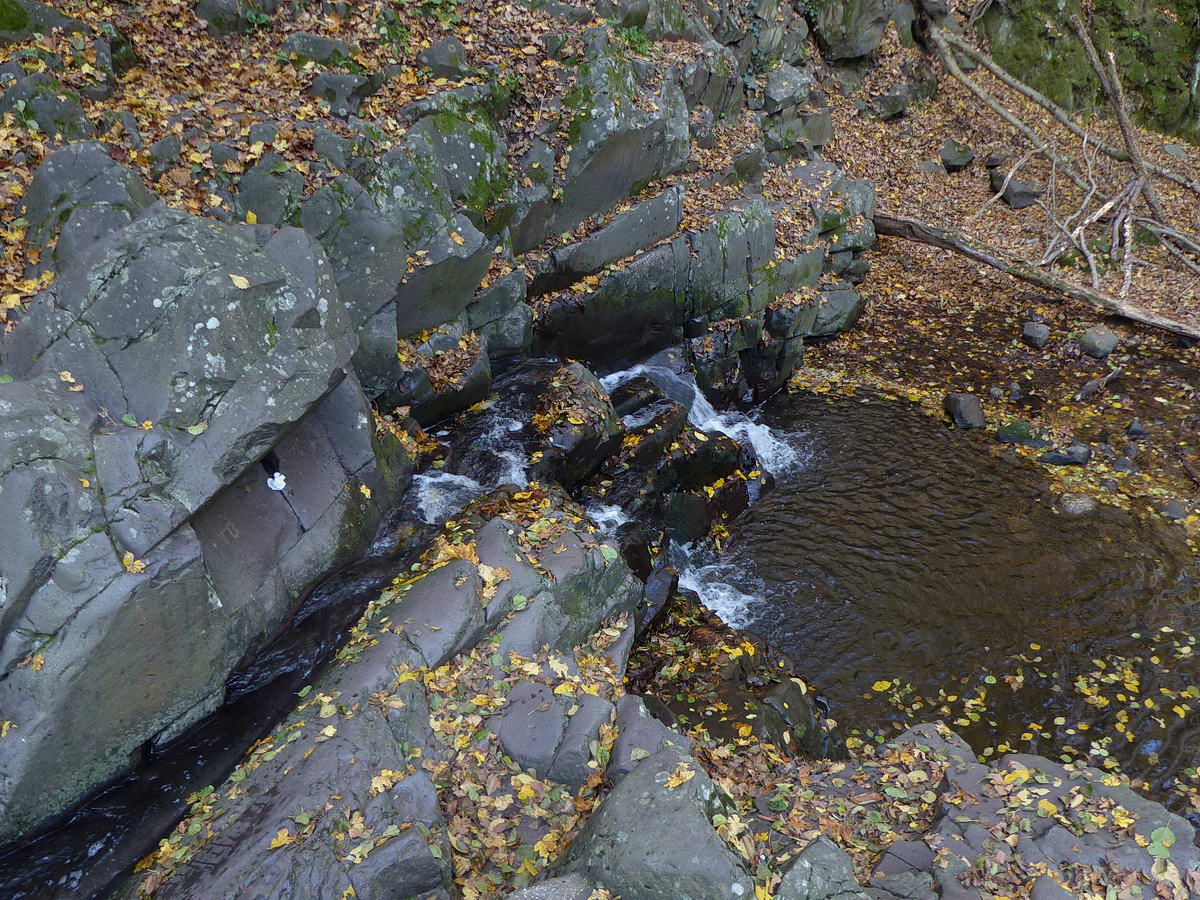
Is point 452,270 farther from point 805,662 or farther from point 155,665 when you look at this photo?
point 805,662

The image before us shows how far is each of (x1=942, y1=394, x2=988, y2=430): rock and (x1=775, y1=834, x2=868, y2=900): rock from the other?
9.91 meters

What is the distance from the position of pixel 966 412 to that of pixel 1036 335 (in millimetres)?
3449

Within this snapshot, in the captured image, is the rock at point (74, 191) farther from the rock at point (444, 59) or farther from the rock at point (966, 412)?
the rock at point (966, 412)

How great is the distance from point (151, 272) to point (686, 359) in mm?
9208

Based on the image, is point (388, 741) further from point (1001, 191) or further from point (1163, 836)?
point (1001, 191)

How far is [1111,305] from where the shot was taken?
50.4 ft

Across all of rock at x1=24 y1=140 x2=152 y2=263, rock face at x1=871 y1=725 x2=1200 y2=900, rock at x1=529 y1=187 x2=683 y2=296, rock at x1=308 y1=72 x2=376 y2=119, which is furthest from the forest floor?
rock at x1=24 y1=140 x2=152 y2=263

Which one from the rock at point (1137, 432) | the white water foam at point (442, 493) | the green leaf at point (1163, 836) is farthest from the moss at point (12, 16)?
the rock at point (1137, 432)

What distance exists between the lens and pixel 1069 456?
40.1 feet

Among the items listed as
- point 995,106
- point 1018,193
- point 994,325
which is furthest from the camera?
point 995,106

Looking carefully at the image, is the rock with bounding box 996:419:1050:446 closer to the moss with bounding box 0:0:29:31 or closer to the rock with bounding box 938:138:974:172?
the rock with bounding box 938:138:974:172

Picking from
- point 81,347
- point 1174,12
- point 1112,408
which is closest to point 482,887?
point 81,347

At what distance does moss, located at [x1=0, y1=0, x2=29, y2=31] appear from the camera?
8.58 m

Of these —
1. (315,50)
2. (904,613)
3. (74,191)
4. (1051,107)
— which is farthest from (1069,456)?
(74,191)
